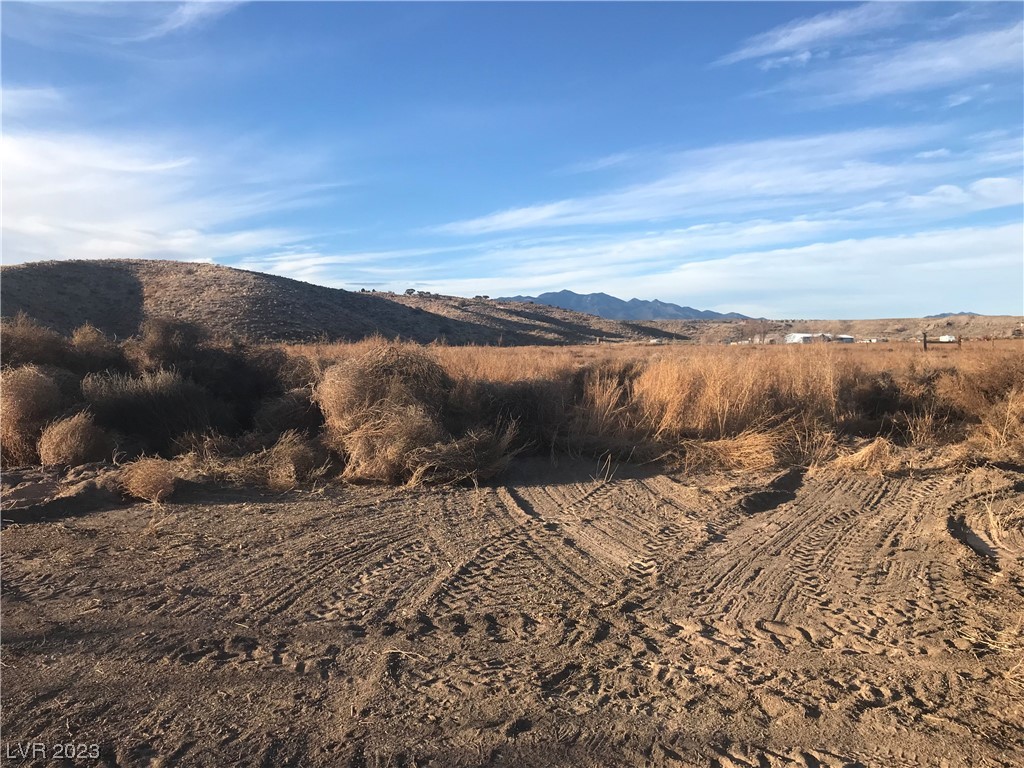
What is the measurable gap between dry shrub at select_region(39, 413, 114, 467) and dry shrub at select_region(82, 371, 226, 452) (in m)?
0.76

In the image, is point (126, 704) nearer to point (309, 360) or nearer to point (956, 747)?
point (956, 747)

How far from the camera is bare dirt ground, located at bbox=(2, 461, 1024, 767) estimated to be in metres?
3.48

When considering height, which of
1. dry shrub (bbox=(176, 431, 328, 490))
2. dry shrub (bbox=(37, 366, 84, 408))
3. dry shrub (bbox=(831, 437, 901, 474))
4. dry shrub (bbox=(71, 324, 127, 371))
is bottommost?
dry shrub (bbox=(176, 431, 328, 490))

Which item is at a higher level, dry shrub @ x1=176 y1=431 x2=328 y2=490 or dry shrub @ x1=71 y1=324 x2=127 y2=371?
dry shrub @ x1=71 y1=324 x2=127 y2=371

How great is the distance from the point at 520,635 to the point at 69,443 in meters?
8.19

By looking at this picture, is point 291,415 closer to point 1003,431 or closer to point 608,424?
point 608,424

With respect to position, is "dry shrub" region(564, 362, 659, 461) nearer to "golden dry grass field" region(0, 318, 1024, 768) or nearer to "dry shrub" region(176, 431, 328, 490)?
"golden dry grass field" region(0, 318, 1024, 768)

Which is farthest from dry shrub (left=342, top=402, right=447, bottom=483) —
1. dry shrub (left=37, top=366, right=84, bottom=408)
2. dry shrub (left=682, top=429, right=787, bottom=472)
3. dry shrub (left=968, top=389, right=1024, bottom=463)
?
dry shrub (left=968, top=389, right=1024, bottom=463)

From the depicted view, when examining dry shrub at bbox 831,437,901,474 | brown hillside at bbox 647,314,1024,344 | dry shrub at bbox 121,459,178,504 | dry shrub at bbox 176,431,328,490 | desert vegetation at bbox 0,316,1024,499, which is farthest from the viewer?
brown hillside at bbox 647,314,1024,344

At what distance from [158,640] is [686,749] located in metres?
3.38

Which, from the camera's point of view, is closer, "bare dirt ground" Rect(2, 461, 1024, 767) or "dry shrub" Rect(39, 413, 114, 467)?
"bare dirt ground" Rect(2, 461, 1024, 767)

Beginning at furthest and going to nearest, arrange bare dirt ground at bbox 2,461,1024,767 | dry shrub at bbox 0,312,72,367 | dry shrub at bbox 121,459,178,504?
1. dry shrub at bbox 0,312,72,367
2. dry shrub at bbox 121,459,178,504
3. bare dirt ground at bbox 2,461,1024,767

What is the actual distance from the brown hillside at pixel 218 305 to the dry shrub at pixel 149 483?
2498 cm

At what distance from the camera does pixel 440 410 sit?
1077cm
